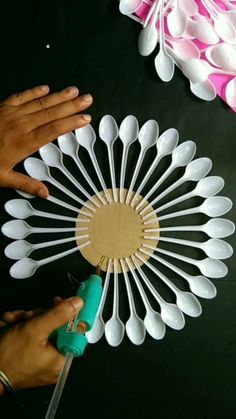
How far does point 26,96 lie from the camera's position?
A: 70 cm

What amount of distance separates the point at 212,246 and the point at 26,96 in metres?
0.40

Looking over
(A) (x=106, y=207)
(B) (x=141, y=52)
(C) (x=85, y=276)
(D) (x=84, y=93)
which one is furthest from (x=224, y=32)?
(C) (x=85, y=276)

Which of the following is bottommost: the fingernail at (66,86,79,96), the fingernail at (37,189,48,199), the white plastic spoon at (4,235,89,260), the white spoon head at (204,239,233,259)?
the white spoon head at (204,239,233,259)

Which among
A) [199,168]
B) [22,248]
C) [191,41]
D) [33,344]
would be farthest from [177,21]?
[33,344]

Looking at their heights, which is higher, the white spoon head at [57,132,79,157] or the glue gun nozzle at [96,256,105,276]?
the white spoon head at [57,132,79,157]

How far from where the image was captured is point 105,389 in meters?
0.68

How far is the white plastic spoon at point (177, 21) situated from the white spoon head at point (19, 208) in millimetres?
383

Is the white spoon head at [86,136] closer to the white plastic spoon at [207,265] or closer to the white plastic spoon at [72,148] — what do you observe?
the white plastic spoon at [72,148]

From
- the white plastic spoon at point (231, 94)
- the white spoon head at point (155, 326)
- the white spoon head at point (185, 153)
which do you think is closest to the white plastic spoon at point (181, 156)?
the white spoon head at point (185, 153)

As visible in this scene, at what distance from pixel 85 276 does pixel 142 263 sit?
96mm

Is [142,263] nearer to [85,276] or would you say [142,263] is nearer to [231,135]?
[85,276]

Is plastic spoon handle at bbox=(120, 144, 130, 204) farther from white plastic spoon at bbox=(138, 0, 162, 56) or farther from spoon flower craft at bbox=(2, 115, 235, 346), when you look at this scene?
white plastic spoon at bbox=(138, 0, 162, 56)

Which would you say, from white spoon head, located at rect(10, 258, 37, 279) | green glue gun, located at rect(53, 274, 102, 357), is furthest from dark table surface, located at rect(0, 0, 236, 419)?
green glue gun, located at rect(53, 274, 102, 357)

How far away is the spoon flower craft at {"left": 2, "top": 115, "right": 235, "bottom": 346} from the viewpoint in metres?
0.69
